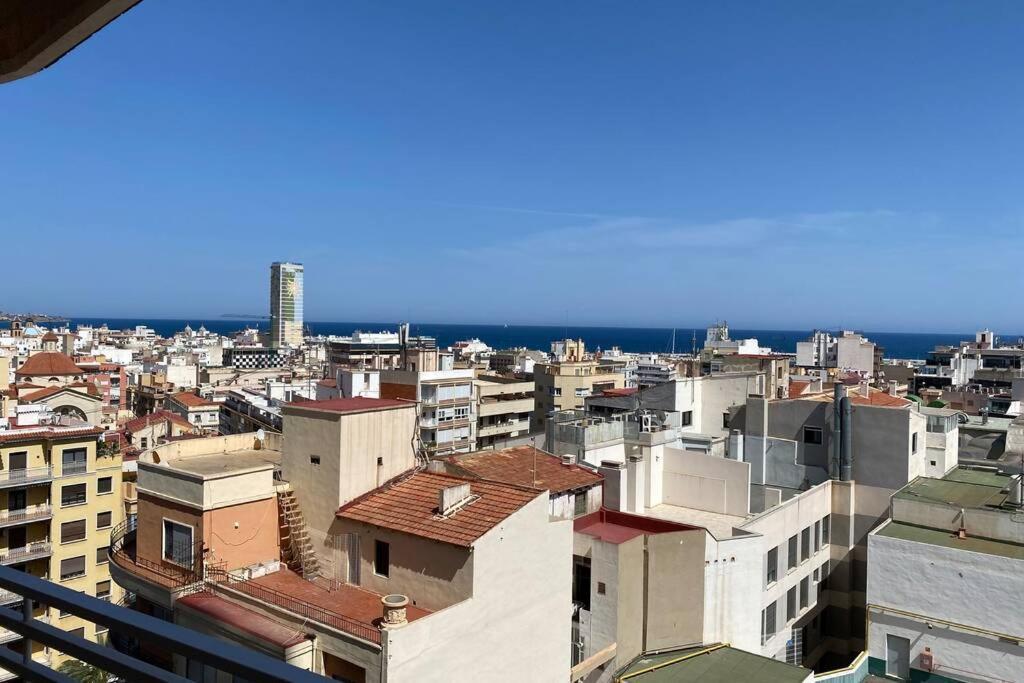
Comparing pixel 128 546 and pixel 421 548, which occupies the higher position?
pixel 421 548

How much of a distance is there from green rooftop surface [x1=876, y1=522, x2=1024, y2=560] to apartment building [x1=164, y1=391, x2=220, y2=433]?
135 feet

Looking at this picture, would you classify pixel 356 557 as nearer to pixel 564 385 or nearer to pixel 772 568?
pixel 772 568

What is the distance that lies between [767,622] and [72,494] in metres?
23.5

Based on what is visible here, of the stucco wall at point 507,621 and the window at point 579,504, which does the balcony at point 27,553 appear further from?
the stucco wall at point 507,621

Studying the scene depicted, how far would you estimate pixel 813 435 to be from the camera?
22.1m

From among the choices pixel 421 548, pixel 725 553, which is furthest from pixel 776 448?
pixel 421 548

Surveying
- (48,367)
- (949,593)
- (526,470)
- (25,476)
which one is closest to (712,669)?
(526,470)

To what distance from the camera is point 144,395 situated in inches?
2298

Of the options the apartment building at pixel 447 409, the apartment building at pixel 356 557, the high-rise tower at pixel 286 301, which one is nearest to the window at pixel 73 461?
the apartment building at pixel 447 409

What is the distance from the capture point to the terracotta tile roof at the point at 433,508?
1055cm

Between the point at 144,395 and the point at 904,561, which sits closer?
the point at 904,561

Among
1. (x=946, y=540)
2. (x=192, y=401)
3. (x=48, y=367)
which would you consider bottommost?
(x=192, y=401)

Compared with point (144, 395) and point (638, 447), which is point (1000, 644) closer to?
point (638, 447)

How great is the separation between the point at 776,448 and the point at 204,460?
16770 mm
